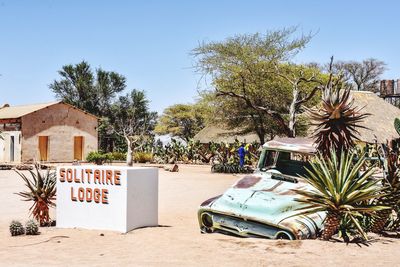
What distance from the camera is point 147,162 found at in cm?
4028

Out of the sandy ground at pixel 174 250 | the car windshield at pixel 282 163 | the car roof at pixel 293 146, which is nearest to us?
the sandy ground at pixel 174 250

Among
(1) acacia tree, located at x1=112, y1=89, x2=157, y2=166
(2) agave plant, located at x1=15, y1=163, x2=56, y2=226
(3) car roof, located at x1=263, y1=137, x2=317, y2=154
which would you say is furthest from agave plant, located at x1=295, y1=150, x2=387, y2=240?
(1) acacia tree, located at x1=112, y1=89, x2=157, y2=166

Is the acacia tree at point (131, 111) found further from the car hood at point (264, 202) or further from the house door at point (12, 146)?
the car hood at point (264, 202)

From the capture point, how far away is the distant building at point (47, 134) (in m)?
37.7

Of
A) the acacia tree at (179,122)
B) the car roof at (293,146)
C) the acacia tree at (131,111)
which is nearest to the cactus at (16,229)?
the car roof at (293,146)

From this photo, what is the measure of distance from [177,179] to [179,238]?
1594 centimetres

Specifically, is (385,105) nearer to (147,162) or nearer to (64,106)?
(147,162)

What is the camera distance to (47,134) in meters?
39.0

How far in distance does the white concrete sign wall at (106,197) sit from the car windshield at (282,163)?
2.10 m

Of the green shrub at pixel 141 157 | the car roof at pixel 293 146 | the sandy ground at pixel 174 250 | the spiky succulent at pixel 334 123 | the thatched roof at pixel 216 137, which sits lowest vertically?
the sandy ground at pixel 174 250

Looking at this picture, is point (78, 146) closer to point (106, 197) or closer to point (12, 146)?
point (12, 146)

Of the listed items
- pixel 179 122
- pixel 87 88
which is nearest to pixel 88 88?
pixel 87 88

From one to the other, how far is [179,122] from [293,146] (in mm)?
58531

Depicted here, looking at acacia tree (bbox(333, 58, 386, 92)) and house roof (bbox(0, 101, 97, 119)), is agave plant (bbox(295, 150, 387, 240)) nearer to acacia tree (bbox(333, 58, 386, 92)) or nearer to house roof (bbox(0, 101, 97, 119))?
house roof (bbox(0, 101, 97, 119))
